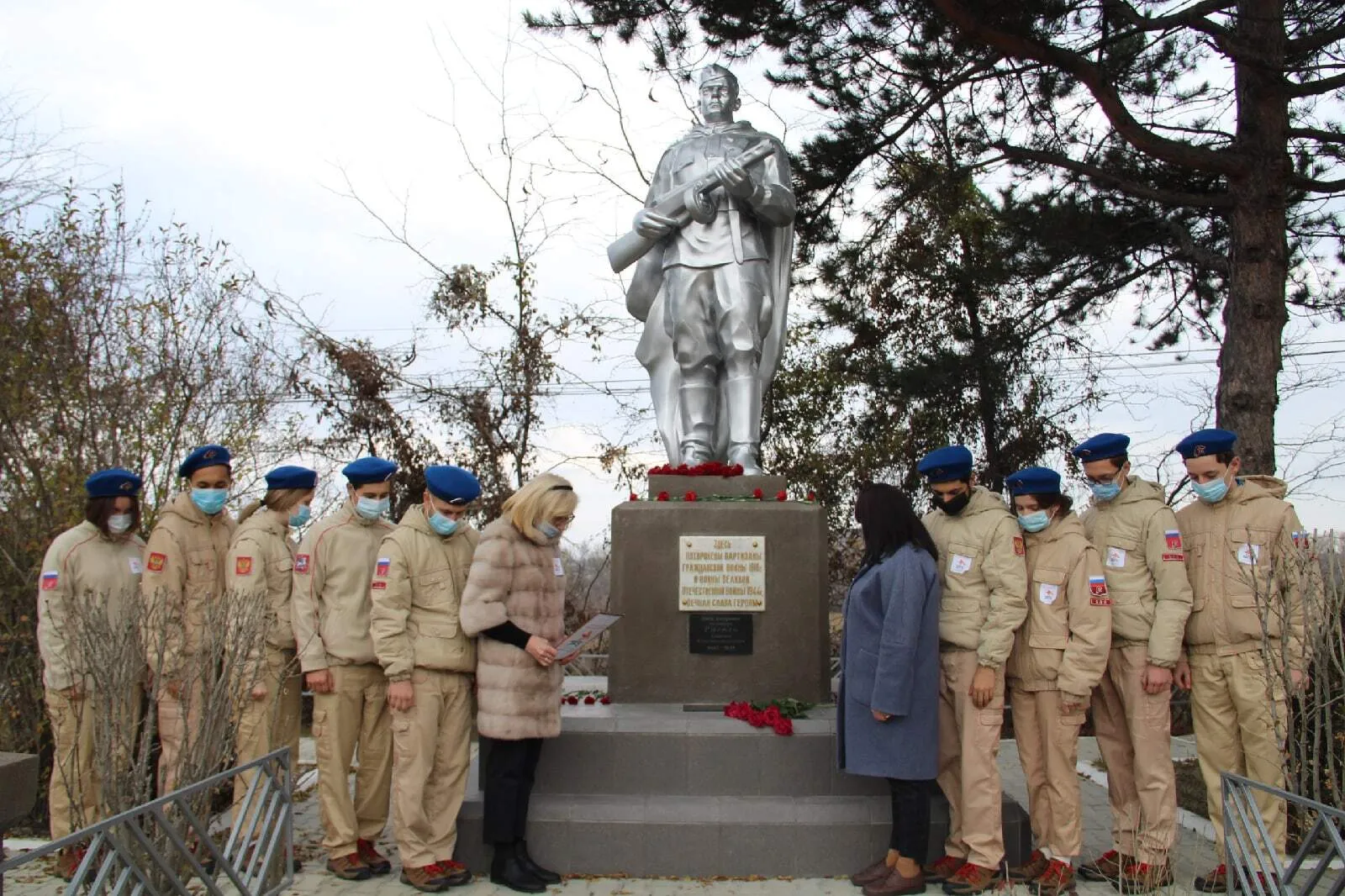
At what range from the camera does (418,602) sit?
4.40 m

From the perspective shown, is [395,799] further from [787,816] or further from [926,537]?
[926,537]

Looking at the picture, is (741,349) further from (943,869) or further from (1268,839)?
(1268,839)

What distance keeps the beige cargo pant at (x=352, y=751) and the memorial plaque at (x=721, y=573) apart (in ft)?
5.23

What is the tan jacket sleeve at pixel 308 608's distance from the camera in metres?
4.41

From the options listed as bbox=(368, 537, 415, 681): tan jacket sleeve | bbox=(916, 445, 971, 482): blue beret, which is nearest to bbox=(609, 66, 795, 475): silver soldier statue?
bbox=(916, 445, 971, 482): blue beret

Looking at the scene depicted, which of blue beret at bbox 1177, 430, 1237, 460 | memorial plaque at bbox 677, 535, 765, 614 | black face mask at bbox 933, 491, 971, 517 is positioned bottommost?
memorial plaque at bbox 677, 535, 765, 614

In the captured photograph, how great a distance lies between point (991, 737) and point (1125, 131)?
4508 mm

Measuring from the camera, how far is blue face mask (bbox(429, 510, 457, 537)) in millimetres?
4434

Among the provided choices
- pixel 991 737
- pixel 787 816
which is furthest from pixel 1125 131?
pixel 787 816

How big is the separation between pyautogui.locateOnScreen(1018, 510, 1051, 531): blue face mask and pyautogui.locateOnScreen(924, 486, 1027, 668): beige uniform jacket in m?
0.05

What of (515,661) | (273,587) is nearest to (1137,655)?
(515,661)

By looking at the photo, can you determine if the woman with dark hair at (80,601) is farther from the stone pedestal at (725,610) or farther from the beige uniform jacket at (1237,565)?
the beige uniform jacket at (1237,565)

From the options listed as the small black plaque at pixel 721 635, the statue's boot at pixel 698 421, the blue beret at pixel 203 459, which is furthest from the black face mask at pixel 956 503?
the blue beret at pixel 203 459

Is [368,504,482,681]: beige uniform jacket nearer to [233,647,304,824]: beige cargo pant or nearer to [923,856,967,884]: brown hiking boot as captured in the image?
[233,647,304,824]: beige cargo pant
